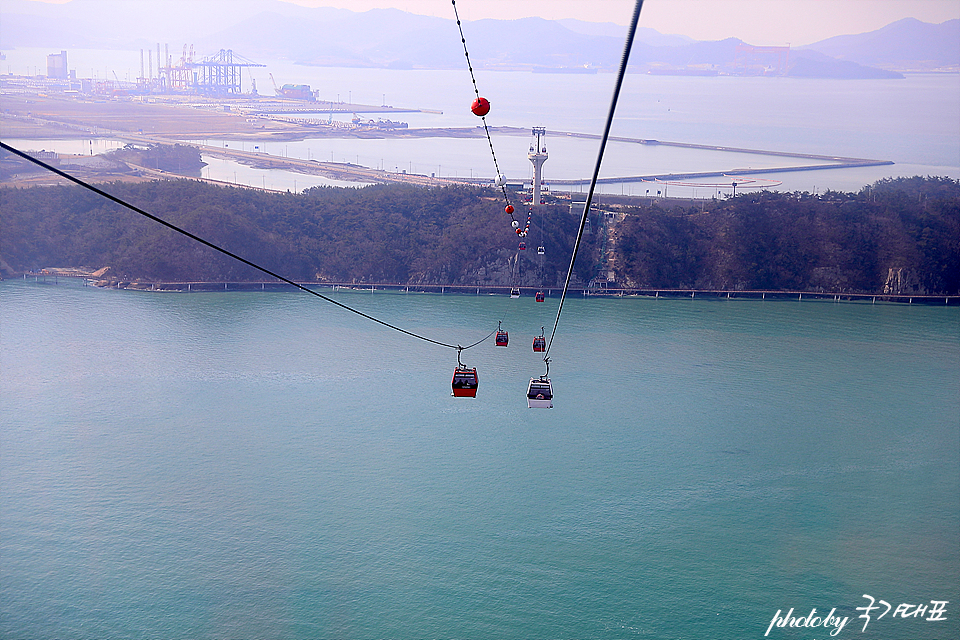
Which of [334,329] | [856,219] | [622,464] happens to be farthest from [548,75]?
[622,464]

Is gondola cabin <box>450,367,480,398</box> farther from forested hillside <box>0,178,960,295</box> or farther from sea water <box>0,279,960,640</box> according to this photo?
forested hillside <box>0,178,960,295</box>

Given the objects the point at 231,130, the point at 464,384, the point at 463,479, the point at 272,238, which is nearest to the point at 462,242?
the point at 272,238

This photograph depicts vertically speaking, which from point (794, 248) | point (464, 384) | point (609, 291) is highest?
point (794, 248)

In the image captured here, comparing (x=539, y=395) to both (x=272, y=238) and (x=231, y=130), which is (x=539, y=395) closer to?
(x=272, y=238)

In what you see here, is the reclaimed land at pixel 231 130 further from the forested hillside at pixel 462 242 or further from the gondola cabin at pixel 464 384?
the gondola cabin at pixel 464 384

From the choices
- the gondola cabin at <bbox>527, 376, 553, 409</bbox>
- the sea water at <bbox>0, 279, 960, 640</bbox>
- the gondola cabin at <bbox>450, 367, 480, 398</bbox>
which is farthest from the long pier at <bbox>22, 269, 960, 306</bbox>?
the gondola cabin at <bbox>527, 376, 553, 409</bbox>

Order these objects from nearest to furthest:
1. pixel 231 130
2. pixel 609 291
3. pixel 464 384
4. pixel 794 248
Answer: pixel 464 384, pixel 609 291, pixel 794 248, pixel 231 130
